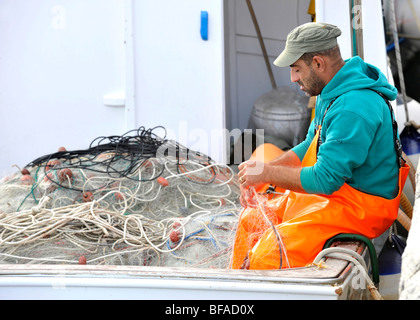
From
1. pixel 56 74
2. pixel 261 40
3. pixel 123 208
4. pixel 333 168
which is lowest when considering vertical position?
pixel 123 208

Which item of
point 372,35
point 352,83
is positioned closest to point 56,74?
point 372,35

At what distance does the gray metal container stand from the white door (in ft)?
1.70

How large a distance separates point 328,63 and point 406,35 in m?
2.31

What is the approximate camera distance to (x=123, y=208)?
13.4 ft

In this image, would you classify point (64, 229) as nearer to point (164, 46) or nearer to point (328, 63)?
point (328, 63)

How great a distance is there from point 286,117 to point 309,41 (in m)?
3.11

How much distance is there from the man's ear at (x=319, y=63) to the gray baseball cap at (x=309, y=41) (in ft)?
0.13

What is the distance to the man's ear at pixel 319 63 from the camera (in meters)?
2.63

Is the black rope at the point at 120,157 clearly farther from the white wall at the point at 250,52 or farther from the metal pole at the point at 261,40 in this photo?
the metal pole at the point at 261,40

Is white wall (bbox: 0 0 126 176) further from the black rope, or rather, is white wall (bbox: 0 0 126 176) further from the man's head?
the man's head

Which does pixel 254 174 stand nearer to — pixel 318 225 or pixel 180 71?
pixel 318 225

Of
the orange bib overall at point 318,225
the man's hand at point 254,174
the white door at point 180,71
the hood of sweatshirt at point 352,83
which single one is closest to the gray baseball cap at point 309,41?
the hood of sweatshirt at point 352,83

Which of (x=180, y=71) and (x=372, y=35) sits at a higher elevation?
(x=372, y=35)
